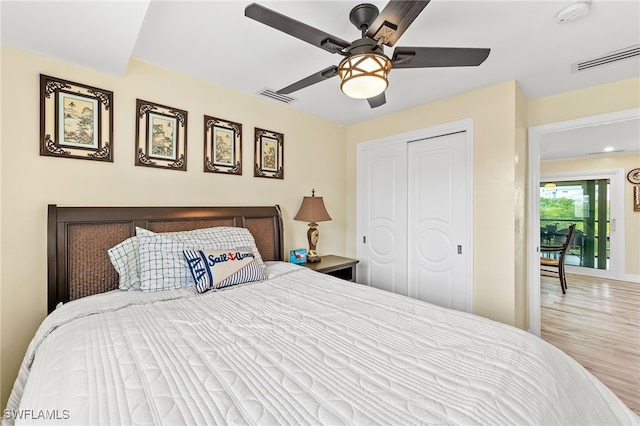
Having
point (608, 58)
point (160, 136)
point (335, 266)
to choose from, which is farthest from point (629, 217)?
point (160, 136)

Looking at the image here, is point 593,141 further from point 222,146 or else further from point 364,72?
point 222,146

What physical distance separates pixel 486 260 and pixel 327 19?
2.30 metres

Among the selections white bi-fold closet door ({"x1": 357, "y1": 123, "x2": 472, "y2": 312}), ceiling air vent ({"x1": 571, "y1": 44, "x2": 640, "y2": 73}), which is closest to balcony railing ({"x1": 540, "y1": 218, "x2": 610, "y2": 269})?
white bi-fold closet door ({"x1": 357, "y1": 123, "x2": 472, "y2": 312})

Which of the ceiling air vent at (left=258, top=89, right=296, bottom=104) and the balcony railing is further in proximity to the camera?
the balcony railing

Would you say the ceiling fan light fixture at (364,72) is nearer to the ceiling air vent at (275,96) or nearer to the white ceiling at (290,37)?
the white ceiling at (290,37)

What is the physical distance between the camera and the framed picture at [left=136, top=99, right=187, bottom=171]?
2.11 metres

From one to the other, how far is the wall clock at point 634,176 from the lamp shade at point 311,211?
5.84 m

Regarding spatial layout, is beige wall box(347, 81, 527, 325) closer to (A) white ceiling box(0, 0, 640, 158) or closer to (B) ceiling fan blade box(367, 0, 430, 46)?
(A) white ceiling box(0, 0, 640, 158)

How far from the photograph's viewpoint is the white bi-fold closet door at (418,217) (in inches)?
108

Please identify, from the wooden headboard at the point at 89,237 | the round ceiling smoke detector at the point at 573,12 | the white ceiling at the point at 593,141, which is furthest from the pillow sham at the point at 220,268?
the white ceiling at the point at 593,141

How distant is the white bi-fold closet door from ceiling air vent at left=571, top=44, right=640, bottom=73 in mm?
861

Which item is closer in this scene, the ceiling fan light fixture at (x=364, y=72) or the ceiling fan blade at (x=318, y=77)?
the ceiling fan light fixture at (x=364, y=72)

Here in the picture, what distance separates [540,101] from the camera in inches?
110

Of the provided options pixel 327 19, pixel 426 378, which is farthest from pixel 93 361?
pixel 327 19
